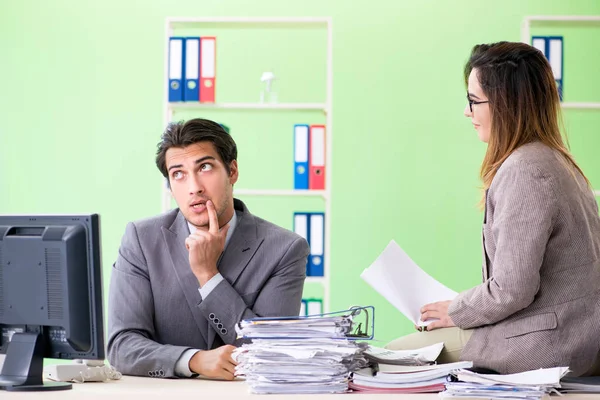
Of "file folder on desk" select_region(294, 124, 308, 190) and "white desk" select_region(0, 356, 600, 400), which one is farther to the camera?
"file folder on desk" select_region(294, 124, 308, 190)

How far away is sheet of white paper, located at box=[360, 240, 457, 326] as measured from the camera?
6.96 ft

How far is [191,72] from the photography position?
395 centimetres

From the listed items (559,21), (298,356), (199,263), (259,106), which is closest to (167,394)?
(298,356)

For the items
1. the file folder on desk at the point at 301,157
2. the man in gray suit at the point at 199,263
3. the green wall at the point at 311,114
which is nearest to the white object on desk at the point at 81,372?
the man in gray suit at the point at 199,263

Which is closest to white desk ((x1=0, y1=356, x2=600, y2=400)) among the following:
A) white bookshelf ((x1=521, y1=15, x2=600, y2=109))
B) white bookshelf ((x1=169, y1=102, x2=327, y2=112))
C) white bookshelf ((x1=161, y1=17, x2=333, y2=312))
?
white bookshelf ((x1=161, y1=17, x2=333, y2=312))

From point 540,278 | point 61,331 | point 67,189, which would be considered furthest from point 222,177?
point 67,189

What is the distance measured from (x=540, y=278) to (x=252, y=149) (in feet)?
10.3

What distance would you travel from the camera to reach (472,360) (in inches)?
72.4

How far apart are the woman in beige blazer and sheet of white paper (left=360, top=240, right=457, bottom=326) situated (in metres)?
0.20

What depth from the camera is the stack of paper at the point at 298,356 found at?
1646 millimetres

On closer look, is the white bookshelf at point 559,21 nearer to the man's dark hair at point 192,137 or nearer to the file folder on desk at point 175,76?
the file folder on desk at point 175,76

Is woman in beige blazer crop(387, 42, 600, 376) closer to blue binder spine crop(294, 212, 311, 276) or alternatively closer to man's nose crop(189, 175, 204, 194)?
man's nose crop(189, 175, 204, 194)

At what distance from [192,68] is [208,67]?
0.08 metres

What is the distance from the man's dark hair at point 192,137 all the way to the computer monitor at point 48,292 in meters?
0.75
